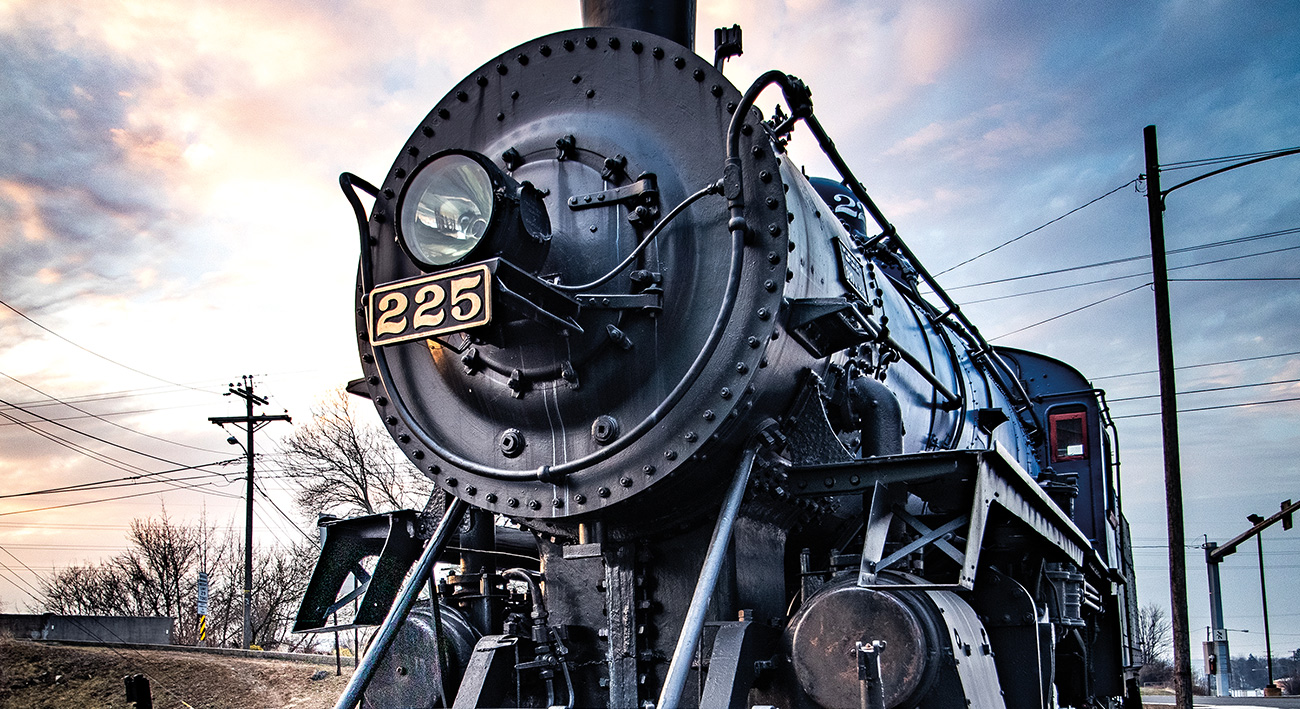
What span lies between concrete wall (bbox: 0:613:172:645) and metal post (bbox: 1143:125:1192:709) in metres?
19.0

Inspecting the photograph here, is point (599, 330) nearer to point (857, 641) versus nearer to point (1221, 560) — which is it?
point (857, 641)

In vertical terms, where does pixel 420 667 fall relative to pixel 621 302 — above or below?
below

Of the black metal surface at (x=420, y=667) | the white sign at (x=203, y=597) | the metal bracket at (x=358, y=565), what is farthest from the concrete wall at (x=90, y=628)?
the black metal surface at (x=420, y=667)

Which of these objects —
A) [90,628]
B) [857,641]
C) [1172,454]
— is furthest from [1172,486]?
[90,628]

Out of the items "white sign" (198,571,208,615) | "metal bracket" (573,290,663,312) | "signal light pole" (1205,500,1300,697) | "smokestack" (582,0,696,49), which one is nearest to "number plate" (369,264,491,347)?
"metal bracket" (573,290,663,312)

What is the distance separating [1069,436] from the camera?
8.51 m

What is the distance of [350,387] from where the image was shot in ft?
13.4

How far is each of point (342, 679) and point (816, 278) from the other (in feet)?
45.3

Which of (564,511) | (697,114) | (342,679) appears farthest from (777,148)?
(342,679)

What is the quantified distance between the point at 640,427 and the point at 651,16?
1.78 m

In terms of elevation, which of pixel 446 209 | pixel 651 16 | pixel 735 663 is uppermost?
pixel 651 16

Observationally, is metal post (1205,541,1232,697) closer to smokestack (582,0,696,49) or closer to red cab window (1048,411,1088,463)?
red cab window (1048,411,1088,463)

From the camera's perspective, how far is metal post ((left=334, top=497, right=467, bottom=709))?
120 inches

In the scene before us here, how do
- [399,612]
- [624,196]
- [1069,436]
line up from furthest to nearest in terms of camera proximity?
[1069,436] → [624,196] → [399,612]
